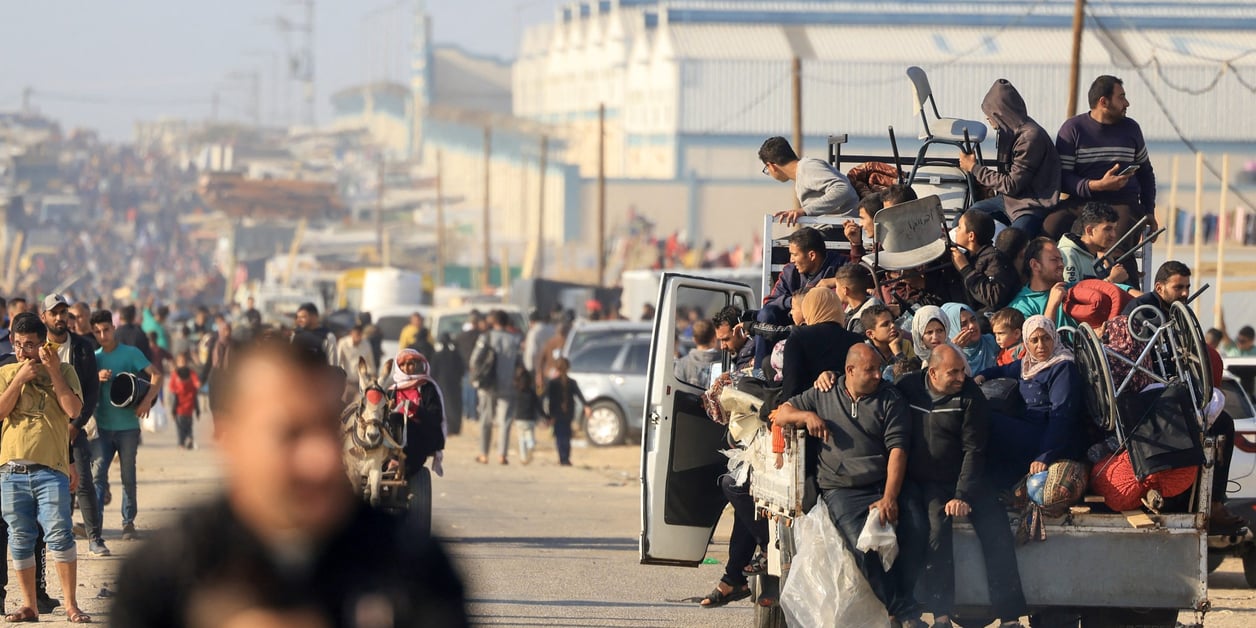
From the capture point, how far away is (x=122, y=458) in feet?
44.7

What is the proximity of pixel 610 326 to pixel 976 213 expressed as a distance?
634 inches

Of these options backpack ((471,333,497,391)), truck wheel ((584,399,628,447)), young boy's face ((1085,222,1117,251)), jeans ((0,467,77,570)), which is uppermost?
young boy's face ((1085,222,1117,251))

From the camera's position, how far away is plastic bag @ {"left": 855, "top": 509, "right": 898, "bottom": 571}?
26.6ft

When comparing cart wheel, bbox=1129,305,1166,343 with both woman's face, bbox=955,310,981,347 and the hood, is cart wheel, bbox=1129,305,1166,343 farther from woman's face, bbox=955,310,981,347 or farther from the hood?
the hood

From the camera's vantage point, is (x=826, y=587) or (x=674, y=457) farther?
(x=674, y=457)

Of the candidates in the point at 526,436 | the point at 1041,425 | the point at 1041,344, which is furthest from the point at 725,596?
the point at 526,436

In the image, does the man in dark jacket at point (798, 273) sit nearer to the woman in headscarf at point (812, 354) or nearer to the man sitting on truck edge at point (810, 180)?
the man sitting on truck edge at point (810, 180)

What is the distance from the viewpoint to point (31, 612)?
10078 millimetres

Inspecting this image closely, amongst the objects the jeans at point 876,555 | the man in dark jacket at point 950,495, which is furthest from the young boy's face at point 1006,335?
the jeans at point 876,555

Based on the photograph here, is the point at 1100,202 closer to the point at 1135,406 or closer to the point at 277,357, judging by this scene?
the point at 1135,406

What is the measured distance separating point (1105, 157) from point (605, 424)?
49.2 ft

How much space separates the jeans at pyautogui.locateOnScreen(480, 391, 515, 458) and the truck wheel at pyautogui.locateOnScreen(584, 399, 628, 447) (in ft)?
8.23

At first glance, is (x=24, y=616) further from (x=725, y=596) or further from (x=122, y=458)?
(x=725, y=596)

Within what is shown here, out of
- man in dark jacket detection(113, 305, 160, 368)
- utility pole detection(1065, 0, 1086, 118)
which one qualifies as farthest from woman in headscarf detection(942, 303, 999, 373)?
utility pole detection(1065, 0, 1086, 118)
